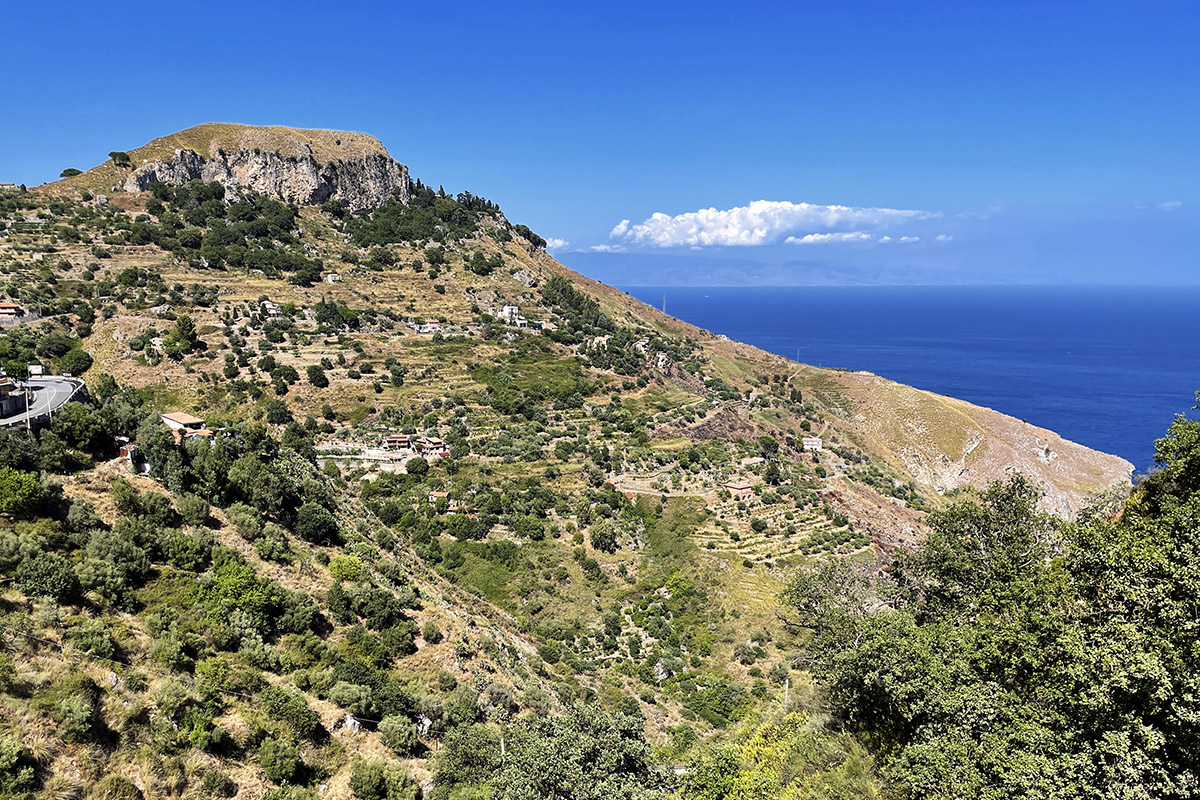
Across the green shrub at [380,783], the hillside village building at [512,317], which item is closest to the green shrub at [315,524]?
the green shrub at [380,783]

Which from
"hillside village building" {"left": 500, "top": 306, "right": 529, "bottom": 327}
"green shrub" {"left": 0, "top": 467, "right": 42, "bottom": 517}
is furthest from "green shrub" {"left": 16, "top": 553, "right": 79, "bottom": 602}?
"hillside village building" {"left": 500, "top": 306, "right": 529, "bottom": 327}

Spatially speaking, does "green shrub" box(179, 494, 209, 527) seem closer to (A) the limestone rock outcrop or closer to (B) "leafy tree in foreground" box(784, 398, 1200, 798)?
(B) "leafy tree in foreground" box(784, 398, 1200, 798)

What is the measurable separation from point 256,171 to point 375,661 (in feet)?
347

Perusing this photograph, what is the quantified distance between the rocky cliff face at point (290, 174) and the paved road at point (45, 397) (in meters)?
80.6

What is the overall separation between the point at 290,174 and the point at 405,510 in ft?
275

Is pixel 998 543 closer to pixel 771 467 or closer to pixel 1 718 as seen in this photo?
pixel 1 718

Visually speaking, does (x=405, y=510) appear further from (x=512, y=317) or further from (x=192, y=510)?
(x=512, y=317)

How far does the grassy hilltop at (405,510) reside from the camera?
15375mm

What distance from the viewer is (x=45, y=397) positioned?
2642 centimetres

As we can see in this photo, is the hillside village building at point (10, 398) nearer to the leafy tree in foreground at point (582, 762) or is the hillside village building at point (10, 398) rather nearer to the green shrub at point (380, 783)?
the green shrub at point (380, 783)

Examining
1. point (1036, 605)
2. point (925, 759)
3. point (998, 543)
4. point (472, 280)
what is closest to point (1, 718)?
point (925, 759)

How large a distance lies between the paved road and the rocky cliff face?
3173 inches

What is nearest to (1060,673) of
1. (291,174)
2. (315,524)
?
(315,524)

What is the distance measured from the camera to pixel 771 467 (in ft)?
198
